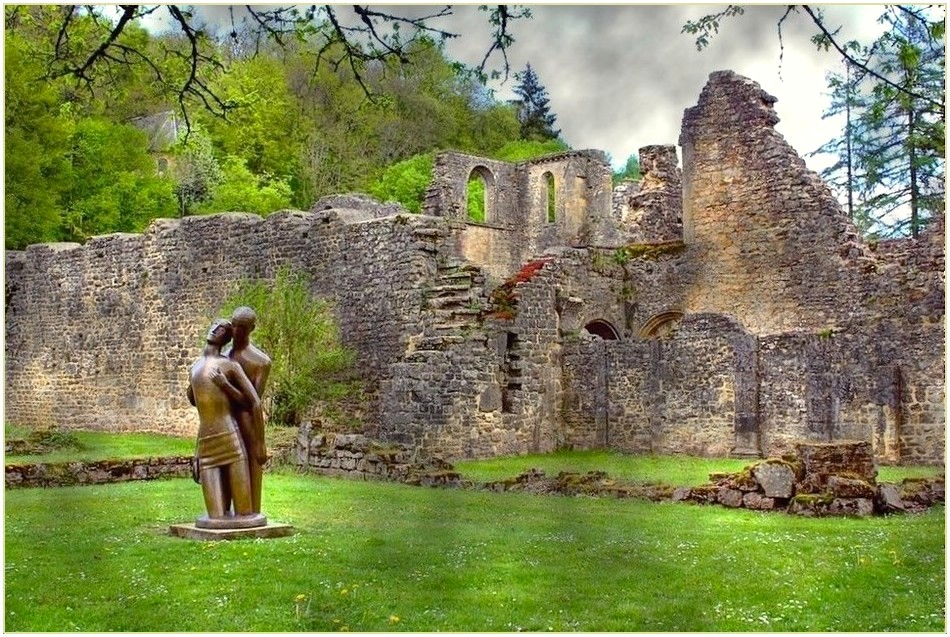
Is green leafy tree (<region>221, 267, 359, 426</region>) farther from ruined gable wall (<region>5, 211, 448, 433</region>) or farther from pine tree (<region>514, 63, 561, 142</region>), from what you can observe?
pine tree (<region>514, 63, 561, 142</region>)

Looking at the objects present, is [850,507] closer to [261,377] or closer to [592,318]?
[261,377]

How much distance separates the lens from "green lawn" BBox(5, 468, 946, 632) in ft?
29.7

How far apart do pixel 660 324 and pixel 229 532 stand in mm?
19300

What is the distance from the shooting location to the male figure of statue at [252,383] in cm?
1230

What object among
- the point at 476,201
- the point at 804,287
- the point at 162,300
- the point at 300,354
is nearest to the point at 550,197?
the point at 476,201

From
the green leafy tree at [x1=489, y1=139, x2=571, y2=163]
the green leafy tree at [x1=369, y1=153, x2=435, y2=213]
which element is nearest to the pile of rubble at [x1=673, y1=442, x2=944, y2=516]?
the green leafy tree at [x1=369, y1=153, x2=435, y2=213]

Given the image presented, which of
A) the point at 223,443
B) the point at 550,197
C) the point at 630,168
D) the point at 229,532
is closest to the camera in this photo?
the point at 229,532

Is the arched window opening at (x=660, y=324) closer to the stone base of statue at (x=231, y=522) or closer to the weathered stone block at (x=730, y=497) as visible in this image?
the weathered stone block at (x=730, y=497)

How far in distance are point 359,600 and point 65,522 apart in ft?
16.2

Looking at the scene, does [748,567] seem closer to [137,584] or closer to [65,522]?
[137,584]

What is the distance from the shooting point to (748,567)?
10891 millimetres

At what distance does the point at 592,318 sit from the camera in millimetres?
28734

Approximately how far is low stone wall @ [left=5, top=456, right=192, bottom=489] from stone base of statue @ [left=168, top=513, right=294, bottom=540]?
5.65 meters

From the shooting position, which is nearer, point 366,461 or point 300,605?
point 300,605
